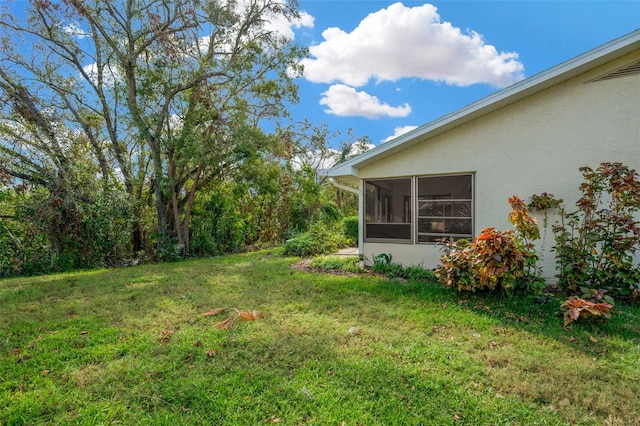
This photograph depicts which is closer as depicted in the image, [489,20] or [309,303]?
[309,303]

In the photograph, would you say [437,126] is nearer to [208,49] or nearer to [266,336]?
[266,336]

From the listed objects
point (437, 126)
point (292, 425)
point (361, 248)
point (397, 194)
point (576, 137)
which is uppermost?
point (437, 126)

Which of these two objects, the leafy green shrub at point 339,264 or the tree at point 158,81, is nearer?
the leafy green shrub at point 339,264

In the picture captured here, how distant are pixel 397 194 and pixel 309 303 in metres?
3.71

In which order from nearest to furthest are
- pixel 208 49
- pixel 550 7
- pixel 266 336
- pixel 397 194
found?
pixel 266 336 < pixel 550 7 < pixel 397 194 < pixel 208 49

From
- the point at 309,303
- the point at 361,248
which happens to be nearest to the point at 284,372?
the point at 309,303

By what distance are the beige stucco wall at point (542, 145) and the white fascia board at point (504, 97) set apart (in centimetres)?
18

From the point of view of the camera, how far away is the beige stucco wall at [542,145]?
5.49m

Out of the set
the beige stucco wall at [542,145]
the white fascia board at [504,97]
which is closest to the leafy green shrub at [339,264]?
the beige stucco wall at [542,145]

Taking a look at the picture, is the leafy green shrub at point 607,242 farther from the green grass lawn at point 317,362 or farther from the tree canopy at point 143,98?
the tree canopy at point 143,98

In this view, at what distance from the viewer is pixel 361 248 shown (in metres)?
7.70

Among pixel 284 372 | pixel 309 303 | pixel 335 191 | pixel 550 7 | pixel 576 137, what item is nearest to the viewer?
pixel 284 372

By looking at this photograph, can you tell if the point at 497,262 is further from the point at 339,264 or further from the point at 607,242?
the point at 339,264

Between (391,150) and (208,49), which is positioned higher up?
(208,49)
